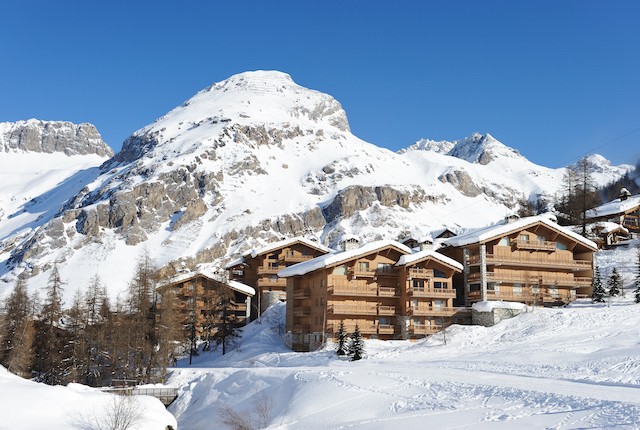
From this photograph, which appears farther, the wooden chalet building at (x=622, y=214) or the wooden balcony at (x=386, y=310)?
the wooden chalet building at (x=622, y=214)

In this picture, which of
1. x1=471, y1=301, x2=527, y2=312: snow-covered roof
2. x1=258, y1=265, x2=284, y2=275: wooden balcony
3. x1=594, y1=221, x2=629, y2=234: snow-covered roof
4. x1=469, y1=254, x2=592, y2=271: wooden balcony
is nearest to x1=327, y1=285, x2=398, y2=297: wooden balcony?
x1=471, y1=301, x2=527, y2=312: snow-covered roof

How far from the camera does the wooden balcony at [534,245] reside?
218 ft

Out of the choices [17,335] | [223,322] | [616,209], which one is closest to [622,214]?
[616,209]

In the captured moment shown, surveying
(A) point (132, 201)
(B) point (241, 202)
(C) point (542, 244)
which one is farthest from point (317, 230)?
(C) point (542, 244)

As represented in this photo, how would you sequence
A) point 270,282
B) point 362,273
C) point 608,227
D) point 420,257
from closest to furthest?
point 420,257
point 362,273
point 270,282
point 608,227

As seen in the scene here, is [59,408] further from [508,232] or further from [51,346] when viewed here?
[508,232]

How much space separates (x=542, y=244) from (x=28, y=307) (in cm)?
5109


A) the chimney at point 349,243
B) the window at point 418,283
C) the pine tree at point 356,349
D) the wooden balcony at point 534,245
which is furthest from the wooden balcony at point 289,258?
the pine tree at point 356,349

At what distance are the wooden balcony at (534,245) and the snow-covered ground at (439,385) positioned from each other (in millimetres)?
9729

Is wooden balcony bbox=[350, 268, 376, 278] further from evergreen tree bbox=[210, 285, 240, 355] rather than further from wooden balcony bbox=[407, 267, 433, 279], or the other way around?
evergreen tree bbox=[210, 285, 240, 355]

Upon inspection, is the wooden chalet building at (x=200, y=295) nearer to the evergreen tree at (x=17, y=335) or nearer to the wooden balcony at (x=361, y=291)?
the evergreen tree at (x=17, y=335)

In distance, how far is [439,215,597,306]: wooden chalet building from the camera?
212 ft

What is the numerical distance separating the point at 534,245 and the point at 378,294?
1758 cm

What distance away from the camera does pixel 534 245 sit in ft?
219
